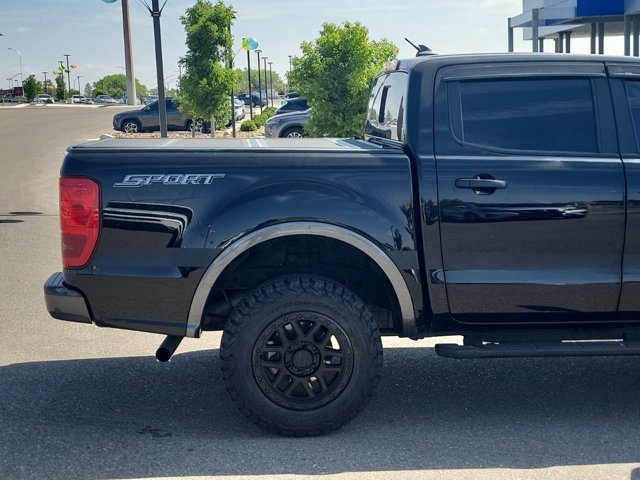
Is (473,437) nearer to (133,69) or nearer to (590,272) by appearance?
(590,272)

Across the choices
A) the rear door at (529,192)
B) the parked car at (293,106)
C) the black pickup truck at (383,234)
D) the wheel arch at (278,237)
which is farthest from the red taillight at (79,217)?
the parked car at (293,106)

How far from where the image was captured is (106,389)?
5562 millimetres

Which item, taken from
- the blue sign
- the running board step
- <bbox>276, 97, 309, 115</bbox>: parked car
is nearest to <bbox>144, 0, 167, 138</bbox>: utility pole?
the running board step

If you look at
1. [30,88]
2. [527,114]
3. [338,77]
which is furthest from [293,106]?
[30,88]

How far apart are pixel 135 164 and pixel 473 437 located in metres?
2.22

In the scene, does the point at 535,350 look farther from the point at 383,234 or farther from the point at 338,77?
the point at 338,77

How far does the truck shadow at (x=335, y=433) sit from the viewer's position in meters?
4.42

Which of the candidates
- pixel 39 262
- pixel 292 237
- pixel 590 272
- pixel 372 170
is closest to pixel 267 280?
pixel 292 237

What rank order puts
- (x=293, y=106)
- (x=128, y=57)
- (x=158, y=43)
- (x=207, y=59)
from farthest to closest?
(x=128, y=57) < (x=293, y=106) < (x=207, y=59) < (x=158, y=43)

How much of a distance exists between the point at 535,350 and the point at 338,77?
1005 cm

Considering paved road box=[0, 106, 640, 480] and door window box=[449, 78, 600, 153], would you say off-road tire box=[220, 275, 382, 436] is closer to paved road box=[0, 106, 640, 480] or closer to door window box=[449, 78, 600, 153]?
paved road box=[0, 106, 640, 480]

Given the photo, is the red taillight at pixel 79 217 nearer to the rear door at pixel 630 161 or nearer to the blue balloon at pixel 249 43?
the rear door at pixel 630 161

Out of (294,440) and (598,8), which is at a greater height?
(598,8)

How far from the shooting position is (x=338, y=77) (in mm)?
14258
